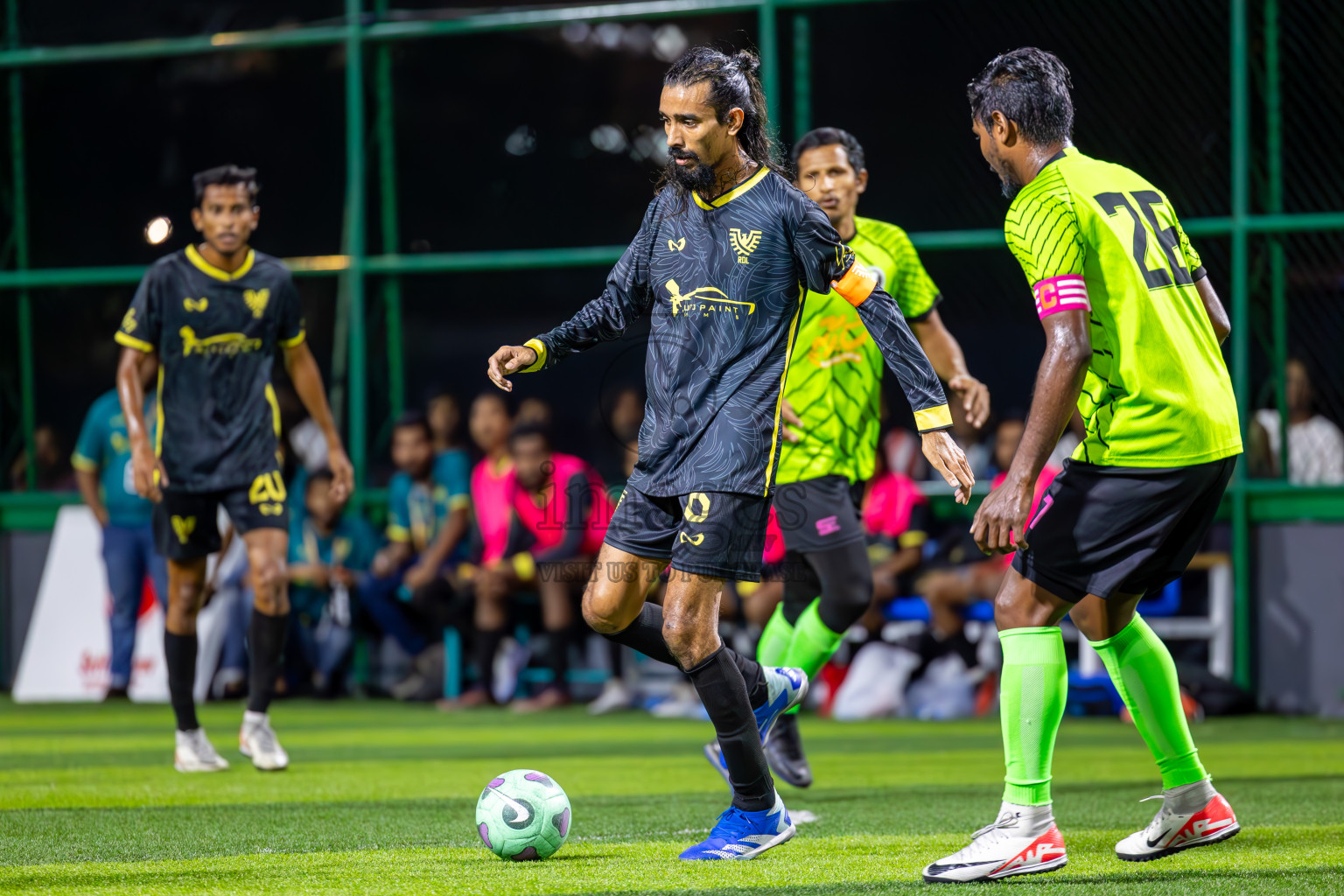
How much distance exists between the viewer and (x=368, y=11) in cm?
1184

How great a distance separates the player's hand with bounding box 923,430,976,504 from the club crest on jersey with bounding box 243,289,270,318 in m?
3.60

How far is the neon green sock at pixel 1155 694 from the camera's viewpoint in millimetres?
3984

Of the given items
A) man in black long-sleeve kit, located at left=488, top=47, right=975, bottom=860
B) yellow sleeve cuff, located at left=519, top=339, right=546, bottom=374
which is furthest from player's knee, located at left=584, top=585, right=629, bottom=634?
yellow sleeve cuff, located at left=519, top=339, right=546, bottom=374

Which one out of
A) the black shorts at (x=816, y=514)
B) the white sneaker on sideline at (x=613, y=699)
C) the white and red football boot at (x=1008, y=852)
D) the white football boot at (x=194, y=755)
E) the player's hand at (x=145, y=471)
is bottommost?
the white sneaker on sideline at (x=613, y=699)

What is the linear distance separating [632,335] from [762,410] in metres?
5.84

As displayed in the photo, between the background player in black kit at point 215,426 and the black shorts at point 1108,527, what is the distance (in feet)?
11.8

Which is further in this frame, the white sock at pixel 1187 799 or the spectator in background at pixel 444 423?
the spectator in background at pixel 444 423

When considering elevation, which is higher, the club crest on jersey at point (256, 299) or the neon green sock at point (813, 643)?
the club crest on jersey at point (256, 299)

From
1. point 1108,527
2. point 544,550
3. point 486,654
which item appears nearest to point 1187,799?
point 1108,527

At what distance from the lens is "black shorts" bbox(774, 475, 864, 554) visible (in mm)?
5371

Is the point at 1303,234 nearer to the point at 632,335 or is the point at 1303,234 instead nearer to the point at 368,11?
the point at 632,335

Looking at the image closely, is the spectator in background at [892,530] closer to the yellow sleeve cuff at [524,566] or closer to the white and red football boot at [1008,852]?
the yellow sleeve cuff at [524,566]

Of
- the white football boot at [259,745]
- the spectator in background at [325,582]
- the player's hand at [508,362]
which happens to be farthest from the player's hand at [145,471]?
the spectator in background at [325,582]

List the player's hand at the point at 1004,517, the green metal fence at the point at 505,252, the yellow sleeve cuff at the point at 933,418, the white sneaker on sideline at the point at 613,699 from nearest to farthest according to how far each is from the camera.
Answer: the player's hand at the point at 1004,517 → the yellow sleeve cuff at the point at 933,418 → the white sneaker on sideline at the point at 613,699 → the green metal fence at the point at 505,252
